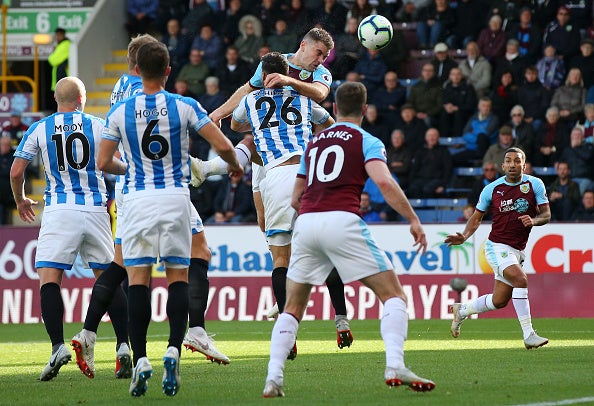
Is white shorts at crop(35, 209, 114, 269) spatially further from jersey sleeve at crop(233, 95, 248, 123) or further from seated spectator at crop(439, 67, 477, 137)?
seated spectator at crop(439, 67, 477, 137)

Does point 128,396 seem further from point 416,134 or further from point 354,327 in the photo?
point 416,134

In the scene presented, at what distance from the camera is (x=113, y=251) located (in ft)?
31.7

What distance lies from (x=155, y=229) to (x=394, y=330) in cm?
168

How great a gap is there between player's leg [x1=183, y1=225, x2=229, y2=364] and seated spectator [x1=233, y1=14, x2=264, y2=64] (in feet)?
44.5

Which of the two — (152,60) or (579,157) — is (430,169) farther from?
(152,60)

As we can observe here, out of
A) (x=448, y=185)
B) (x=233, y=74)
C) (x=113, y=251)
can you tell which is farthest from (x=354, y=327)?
(x=233, y=74)

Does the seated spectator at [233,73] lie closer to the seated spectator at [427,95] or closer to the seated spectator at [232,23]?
the seated spectator at [232,23]

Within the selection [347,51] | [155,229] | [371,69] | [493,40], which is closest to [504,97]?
[493,40]

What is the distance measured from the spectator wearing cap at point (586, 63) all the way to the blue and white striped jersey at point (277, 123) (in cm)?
1211

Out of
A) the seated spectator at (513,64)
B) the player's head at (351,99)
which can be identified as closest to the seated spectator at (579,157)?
the seated spectator at (513,64)

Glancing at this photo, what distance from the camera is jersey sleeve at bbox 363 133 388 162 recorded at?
7457mm

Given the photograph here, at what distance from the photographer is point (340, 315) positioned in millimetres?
10328

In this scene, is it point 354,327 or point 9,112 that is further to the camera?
point 9,112

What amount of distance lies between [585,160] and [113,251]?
12.4 metres
